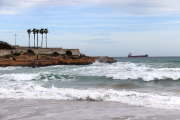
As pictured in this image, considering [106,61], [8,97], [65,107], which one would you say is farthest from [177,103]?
[106,61]

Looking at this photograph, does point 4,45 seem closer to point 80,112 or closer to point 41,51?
point 41,51

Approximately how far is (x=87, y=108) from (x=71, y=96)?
196cm

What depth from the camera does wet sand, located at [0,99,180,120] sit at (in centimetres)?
516

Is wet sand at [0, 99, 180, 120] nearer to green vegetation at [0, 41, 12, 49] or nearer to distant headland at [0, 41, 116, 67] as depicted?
distant headland at [0, 41, 116, 67]

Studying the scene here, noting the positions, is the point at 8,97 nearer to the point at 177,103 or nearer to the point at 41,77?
the point at 177,103

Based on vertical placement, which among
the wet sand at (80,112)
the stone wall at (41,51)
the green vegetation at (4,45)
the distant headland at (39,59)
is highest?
the green vegetation at (4,45)

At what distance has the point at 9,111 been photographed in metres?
5.95

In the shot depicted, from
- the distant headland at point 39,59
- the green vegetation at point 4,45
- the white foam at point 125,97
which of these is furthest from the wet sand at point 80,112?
the green vegetation at point 4,45

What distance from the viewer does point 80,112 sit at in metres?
5.74

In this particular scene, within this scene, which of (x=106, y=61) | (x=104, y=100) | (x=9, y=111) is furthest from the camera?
(x=106, y=61)

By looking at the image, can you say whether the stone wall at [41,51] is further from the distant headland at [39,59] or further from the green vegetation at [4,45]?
the green vegetation at [4,45]

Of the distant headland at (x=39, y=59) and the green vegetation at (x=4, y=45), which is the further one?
the green vegetation at (x=4, y=45)

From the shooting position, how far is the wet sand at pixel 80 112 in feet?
16.9

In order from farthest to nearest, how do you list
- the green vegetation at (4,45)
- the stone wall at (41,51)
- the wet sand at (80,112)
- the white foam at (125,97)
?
the green vegetation at (4,45), the stone wall at (41,51), the white foam at (125,97), the wet sand at (80,112)
